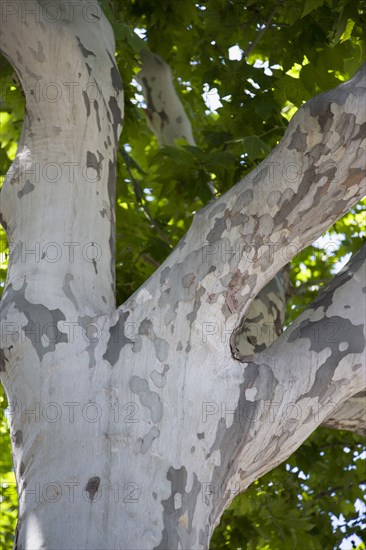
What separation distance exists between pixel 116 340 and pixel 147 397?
0.20m

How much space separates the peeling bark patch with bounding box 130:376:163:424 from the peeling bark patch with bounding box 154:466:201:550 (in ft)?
0.46

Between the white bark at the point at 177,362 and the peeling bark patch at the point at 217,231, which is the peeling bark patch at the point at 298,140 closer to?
the white bark at the point at 177,362

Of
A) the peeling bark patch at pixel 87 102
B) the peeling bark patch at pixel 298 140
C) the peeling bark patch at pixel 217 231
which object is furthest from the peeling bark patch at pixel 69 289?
the peeling bark patch at pixel 298 140

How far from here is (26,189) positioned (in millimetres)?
2572

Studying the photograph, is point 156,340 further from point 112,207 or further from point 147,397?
point 112,207

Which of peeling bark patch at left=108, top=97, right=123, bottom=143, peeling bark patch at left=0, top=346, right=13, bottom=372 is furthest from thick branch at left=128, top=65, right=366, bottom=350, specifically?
peeling bark patch at left=108, top=97, right=123, bottom=143

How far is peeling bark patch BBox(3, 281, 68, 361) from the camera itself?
2.21 metres

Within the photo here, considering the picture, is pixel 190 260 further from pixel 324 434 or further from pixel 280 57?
pixel 324 434

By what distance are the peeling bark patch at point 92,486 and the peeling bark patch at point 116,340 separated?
32 cm

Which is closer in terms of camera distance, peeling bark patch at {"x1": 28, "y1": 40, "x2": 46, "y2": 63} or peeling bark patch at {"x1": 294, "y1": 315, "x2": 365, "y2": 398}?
peeling bark patch at {"x1": 294, "y1": 315, "x2": 365, "y2": 398}

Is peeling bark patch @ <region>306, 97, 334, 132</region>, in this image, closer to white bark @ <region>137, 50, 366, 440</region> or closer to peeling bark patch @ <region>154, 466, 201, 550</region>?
white bark @ <region>137, 50, 366, 440</region>

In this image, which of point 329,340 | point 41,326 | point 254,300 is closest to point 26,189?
point 41,326

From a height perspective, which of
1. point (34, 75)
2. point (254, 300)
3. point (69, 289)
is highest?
point (34, 75)

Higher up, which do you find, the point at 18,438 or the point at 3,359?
the point at 3,359
